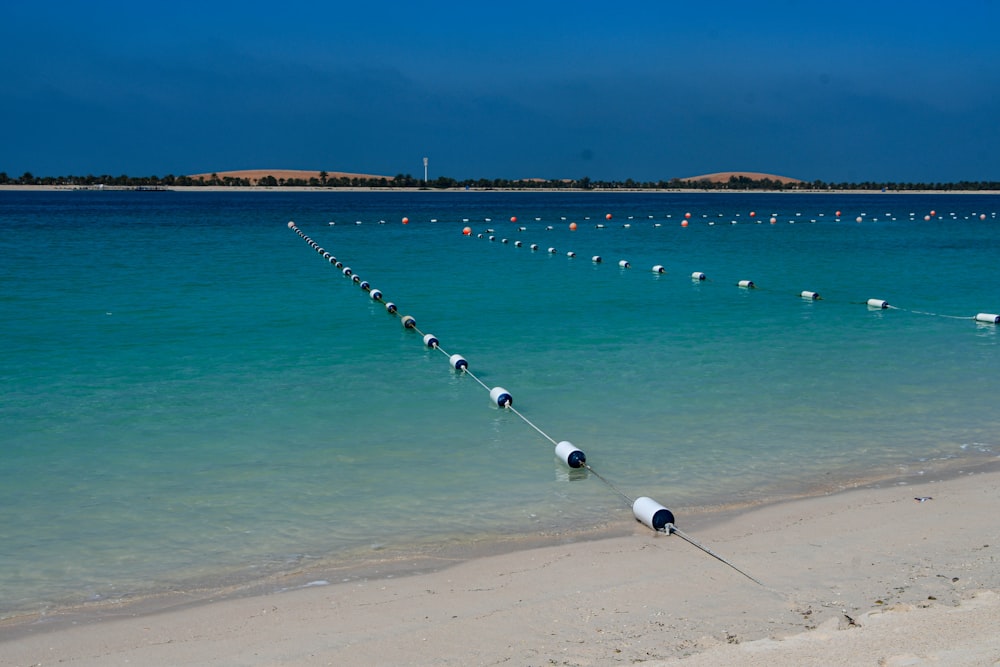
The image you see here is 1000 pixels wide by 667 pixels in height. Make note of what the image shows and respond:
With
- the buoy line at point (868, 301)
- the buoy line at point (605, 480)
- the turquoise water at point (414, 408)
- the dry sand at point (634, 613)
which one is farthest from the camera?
the buoy line at point (868, 301)

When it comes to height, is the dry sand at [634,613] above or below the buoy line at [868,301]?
below

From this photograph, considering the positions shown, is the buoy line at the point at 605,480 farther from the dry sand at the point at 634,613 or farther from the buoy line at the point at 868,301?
the buoy line at the point at 868,301

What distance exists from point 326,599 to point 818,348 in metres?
9.76

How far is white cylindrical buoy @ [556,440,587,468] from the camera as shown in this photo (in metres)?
7.82

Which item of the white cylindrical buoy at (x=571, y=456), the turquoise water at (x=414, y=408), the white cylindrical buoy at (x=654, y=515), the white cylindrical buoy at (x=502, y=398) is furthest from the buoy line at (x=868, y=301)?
the white cylindrical buoy at (x=654, y=515)

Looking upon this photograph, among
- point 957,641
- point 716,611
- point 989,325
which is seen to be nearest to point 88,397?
point 716,611

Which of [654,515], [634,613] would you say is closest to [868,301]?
[654,515]

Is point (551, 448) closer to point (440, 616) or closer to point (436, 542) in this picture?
point (436, 542)

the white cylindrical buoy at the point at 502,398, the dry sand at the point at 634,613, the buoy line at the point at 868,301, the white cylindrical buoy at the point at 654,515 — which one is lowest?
the dry sand at the point at 634,613

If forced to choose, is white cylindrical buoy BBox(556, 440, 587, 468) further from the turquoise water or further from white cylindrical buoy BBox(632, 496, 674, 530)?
white cylindrical buoy BBox(632, 496, 674, 530)

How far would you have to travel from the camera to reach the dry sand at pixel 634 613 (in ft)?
15.0

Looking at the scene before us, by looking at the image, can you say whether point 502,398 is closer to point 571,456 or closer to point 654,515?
point 571,456

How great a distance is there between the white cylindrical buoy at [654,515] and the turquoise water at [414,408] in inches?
13.9

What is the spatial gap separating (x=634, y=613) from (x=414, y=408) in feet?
17.2
